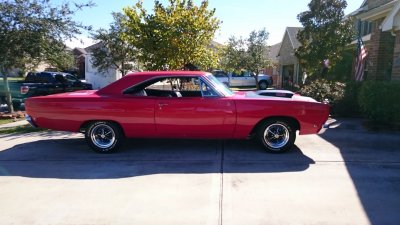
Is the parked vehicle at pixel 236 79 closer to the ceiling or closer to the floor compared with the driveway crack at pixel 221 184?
closer to the ceiling

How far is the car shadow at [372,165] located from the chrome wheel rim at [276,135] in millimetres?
1044

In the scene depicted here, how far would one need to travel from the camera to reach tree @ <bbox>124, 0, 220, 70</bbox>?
10234mm

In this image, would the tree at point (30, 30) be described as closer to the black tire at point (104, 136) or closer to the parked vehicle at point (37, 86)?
the parked vehicle at point (37, 86)

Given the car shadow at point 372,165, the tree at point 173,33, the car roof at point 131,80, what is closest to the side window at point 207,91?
the car roof at point 131,80

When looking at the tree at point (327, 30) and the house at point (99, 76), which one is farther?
the house at point (99, 76)

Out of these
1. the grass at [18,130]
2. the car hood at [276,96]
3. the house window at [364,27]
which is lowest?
the grass at [18,130]

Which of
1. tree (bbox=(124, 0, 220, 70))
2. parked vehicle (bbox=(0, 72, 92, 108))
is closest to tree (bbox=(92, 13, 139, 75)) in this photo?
parked vehicle (bbox=(0, 72, 92, 108))

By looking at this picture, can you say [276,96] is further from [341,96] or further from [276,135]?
[341,96]

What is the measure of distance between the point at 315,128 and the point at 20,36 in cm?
881

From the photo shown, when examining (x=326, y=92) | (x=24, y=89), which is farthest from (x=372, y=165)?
(x=24, y=89)

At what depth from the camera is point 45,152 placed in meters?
6.66

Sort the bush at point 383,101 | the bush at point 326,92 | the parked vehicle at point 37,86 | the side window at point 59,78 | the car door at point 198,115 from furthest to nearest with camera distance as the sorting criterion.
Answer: the side window at point 59,78 → the parked vehicle at point 37,86 → the bush at point 326,92 → the bush at point 383,101 → the car door at point 198,115

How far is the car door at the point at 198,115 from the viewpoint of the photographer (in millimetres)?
6211

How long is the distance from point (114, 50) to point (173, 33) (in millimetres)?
8256
